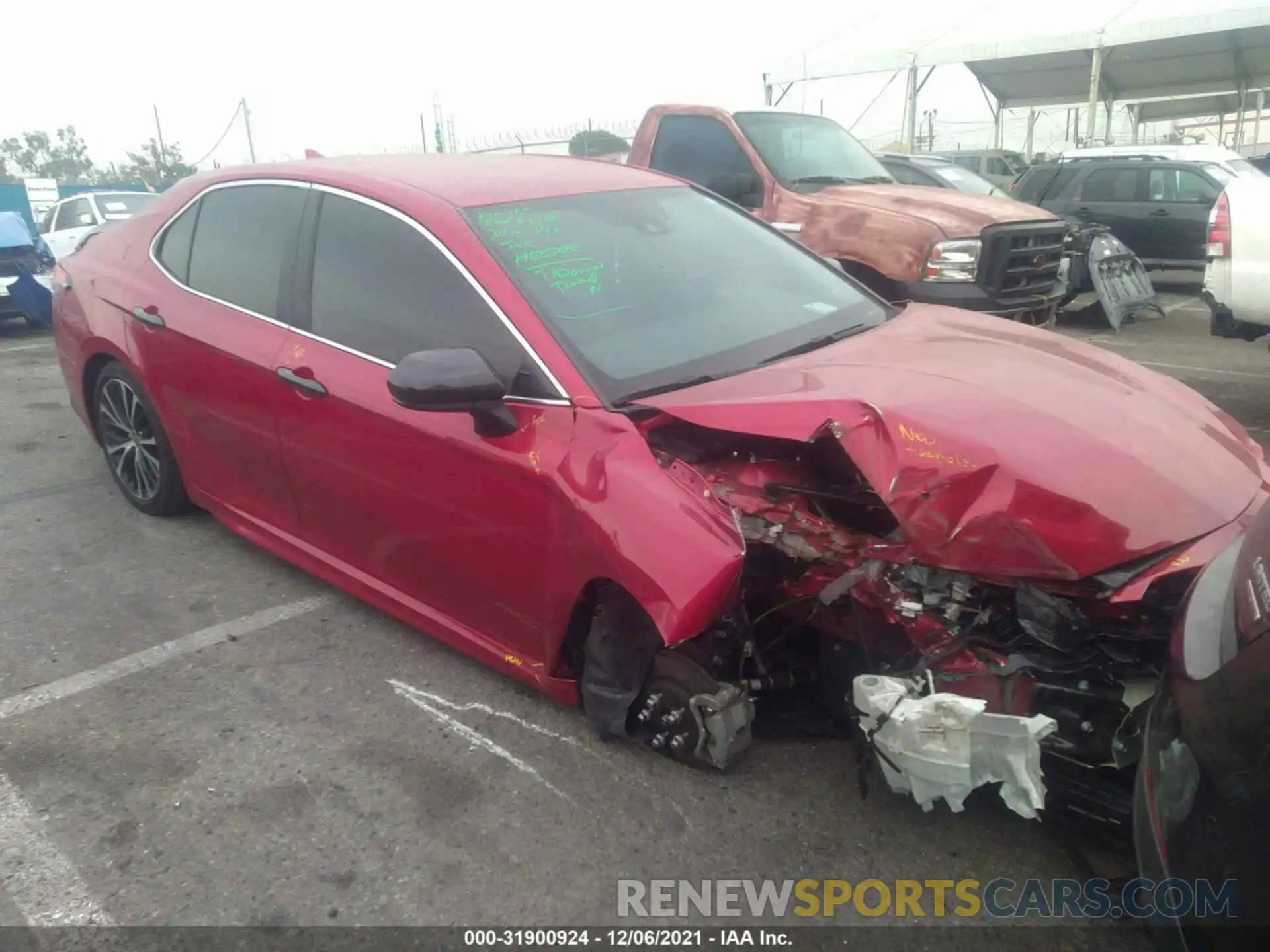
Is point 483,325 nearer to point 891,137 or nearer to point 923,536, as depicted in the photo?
point 923,536

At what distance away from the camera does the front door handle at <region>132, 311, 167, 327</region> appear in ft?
13.2

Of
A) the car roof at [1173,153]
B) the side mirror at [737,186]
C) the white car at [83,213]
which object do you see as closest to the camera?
the side mirror at [737,186]

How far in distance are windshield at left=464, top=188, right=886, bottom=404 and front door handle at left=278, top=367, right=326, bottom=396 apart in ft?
2.51

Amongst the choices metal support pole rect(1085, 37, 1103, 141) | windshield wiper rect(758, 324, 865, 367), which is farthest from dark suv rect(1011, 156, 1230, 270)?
windshield wiper rect(758, 324, 865, 367)

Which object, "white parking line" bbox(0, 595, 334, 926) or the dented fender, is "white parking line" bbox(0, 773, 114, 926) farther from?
the dented fender

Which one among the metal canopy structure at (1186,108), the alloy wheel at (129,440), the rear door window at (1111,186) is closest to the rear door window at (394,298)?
the alloy wheel at (129,440)

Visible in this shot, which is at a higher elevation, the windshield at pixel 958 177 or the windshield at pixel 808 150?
the windshield at pixel 808 150

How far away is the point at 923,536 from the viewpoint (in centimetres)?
234

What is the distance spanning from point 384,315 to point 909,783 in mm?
2107

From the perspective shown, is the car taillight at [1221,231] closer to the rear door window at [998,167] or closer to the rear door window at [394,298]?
the rear door window at [394,298]

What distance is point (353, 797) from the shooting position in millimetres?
2750

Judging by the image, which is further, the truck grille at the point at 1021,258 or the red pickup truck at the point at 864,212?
the truck grille at the point at 1021,258

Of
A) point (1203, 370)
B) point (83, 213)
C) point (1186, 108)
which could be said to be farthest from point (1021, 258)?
point (1186, 108)

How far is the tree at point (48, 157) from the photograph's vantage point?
50812mm
